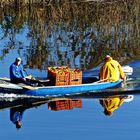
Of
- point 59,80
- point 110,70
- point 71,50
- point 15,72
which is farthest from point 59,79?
point 71,50

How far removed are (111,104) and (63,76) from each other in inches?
76.3

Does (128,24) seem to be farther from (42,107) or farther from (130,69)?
(42,107)

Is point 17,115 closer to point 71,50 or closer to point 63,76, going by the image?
point 63,76

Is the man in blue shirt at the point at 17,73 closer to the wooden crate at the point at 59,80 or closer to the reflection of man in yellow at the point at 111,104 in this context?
the wooden crate at the point at 59,80

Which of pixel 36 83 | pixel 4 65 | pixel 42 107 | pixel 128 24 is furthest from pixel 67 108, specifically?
pixel 128 24

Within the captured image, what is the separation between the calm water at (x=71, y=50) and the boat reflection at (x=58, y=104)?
88 millimetres

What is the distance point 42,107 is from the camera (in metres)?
22.5

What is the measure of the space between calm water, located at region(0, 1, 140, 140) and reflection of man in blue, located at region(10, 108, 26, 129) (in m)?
0.14

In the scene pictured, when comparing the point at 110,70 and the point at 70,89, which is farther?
the point at 110,70

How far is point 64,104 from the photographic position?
23.0 metres

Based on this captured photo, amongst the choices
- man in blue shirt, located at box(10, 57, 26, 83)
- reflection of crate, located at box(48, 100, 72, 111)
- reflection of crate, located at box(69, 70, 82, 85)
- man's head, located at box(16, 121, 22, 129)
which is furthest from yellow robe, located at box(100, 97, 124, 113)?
man's head, located at box(16, 121, 22, 129)

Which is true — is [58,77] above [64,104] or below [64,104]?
above

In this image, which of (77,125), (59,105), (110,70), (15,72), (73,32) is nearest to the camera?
(77,125)

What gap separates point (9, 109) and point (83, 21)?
17.1 metres
